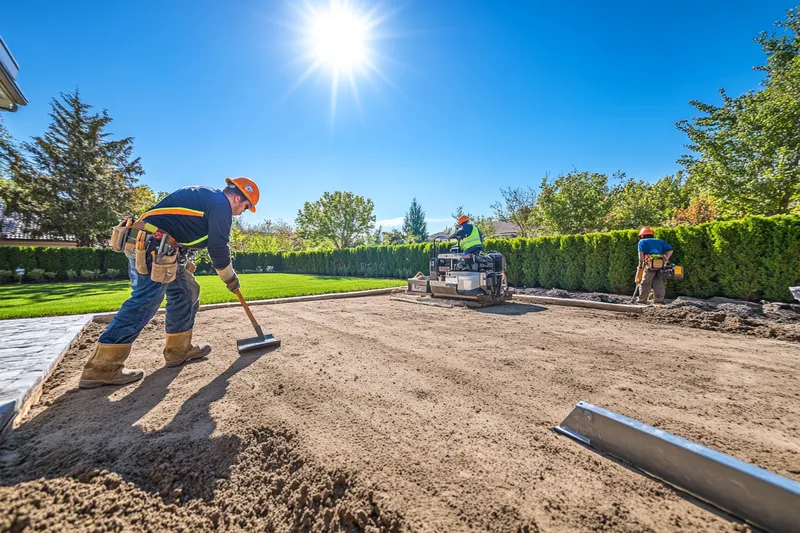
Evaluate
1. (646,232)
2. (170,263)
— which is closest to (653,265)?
(646,232)

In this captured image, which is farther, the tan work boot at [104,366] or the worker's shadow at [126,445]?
the tan work boot at [104,366]

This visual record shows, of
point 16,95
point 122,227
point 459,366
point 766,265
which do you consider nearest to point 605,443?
point 459,366

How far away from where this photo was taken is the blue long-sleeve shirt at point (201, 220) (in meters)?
2.88

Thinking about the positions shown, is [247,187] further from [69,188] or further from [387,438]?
[69,188]

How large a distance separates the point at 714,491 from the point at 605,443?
41 centimetres

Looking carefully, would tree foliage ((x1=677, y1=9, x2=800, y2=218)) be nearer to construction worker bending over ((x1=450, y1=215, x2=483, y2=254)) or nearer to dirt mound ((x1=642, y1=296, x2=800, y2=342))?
dirt mound ((x1=642, y1=296, x2=800, y2=342))

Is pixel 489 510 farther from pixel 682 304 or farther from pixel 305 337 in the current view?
pixel 682 304

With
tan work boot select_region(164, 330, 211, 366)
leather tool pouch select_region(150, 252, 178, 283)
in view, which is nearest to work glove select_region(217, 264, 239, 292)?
leather tool pouch select_region(150, 252, 178, 283)

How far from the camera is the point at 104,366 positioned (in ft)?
8.30

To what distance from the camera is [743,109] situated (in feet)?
42.8

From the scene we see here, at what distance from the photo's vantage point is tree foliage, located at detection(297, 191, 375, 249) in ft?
115

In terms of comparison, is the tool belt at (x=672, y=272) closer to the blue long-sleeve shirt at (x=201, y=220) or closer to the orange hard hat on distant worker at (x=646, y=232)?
the orange hard hat on distant worker at (x=646, y=232)

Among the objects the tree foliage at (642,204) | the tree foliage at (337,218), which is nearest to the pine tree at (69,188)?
the tree foliage at (337,218)

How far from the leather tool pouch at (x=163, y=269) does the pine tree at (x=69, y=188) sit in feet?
82.8
